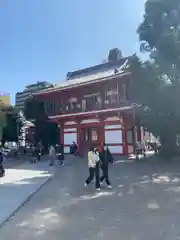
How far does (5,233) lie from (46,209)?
2.01 m

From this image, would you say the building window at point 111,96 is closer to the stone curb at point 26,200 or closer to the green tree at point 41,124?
the green tree at point 41,124

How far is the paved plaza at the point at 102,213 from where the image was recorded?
5.82 meters

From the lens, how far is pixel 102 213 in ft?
24.1

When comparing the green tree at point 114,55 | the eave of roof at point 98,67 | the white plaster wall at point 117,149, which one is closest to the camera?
the white plaster wall at point 117,149

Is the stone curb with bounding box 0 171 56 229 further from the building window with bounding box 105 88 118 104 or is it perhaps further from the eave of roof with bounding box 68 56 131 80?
the eave of roof with bounding box 68 56 131 80

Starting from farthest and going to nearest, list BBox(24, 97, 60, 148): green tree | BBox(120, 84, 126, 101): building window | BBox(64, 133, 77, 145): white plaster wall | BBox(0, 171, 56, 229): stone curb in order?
BBox(24, 97, 60, 148): green tree
BBox(64, 133, 77, 145): white plaster wall
BBox(120, 84, 126, 101): building window
BBox(0, 171, 56, 229): stone curb

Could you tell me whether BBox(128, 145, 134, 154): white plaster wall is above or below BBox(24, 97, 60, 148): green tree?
below

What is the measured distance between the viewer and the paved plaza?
19.1ft

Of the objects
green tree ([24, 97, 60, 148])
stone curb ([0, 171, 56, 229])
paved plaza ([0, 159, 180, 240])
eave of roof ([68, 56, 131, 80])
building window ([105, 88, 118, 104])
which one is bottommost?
stone curb ([0, 171, 56, 229])

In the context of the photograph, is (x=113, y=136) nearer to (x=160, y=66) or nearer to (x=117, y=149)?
(x=117, y=149)

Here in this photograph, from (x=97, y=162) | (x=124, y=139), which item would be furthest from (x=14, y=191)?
(x=124, y=139)

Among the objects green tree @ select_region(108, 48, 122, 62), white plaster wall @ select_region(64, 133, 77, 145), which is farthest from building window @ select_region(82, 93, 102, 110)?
green tree @ select_region(108, 48, 122, 62)

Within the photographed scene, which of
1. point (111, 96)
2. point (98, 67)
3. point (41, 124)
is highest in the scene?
point (98, 67)

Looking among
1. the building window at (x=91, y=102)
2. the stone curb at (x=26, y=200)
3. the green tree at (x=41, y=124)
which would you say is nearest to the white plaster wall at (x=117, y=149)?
the building window at (x=91, y=102)
